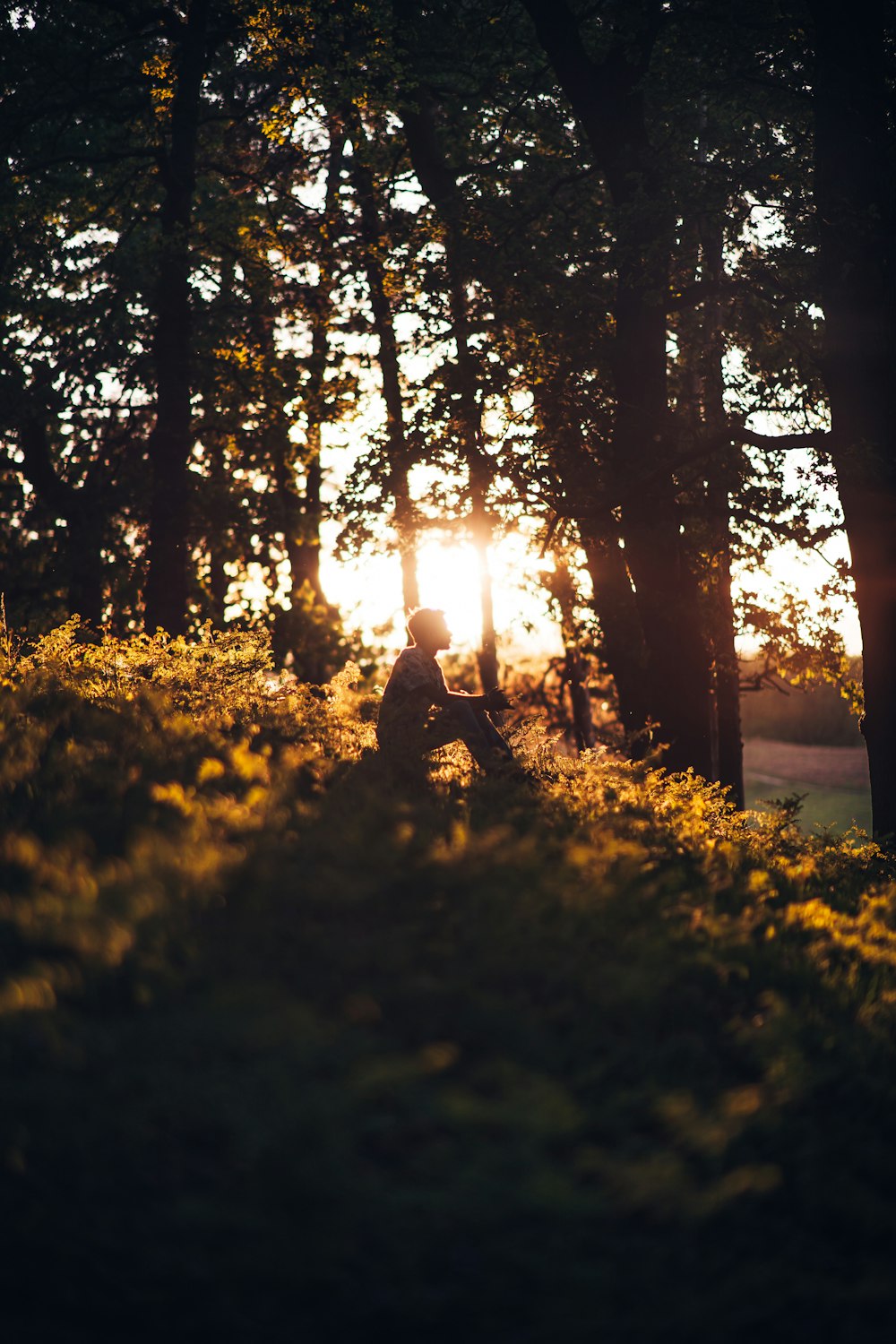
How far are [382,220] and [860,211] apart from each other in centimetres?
905

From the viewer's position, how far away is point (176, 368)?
19.4 meters

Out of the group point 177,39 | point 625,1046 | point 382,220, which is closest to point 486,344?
point 382,220

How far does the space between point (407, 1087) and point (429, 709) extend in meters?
6.60

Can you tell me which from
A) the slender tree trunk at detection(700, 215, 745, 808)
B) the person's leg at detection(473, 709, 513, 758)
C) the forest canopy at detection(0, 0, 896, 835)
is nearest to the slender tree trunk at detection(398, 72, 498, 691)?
the forest canopy at detection(0, 0, 896, 835)

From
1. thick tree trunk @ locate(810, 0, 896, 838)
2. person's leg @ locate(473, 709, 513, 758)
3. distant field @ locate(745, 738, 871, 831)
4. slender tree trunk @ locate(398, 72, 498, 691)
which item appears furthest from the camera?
distant field @ locate(745, 738, 871, 831)

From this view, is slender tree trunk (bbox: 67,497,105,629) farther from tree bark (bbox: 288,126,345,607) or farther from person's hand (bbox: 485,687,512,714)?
person's hand (bbox: 485,687,512,714)

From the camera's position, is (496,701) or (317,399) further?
(317,399)

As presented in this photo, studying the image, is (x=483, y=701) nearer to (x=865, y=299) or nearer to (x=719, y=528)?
(x=865, y=299)

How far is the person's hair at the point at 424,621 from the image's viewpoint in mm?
11312

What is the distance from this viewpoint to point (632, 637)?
1972 cm

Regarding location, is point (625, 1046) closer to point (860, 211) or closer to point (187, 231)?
point (860, 211)

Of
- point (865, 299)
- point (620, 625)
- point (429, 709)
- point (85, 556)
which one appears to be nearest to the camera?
point (429, 709)

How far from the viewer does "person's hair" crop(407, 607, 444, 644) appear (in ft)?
37.1

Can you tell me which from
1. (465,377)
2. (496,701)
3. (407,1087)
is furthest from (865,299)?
(407,1087)
